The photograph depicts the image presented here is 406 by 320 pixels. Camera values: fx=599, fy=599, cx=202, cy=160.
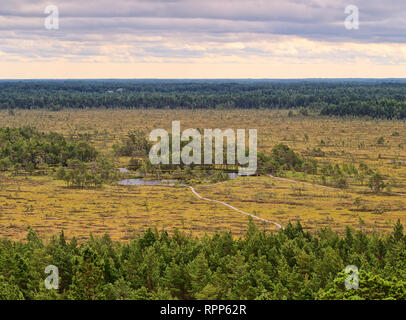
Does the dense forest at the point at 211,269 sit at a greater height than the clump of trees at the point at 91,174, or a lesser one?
greater

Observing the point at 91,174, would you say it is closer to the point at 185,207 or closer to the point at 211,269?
the point at 185,207

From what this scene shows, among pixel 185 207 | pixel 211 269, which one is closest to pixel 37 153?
pixel 185 207

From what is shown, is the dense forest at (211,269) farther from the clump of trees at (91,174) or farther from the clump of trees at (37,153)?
the clump of trees at (37,153)

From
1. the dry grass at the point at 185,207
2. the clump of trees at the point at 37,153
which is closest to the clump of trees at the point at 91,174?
the dry grass at the point at 185,207

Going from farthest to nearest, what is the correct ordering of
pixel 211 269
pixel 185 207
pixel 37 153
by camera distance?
pixel 37 153 < pixel 185 207 < pixel 211 269

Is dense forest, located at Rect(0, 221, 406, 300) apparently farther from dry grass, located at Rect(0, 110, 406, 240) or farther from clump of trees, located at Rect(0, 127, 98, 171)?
clump of trees, located at Rect(0, 127, 98, 171)

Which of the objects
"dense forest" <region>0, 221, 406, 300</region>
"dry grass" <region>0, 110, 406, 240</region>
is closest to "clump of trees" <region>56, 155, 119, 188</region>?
"dry grass" <region>0, 110, 406, 240</region>

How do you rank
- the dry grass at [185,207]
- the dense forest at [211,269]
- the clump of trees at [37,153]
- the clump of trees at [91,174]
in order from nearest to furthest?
1. the dense forest at [211,269]
2. the dry grass at [185,207]
3. the clump of trees at [91,174]
4. the clump of trees at [37,153]
